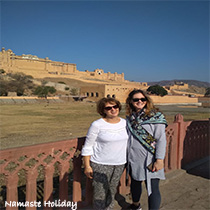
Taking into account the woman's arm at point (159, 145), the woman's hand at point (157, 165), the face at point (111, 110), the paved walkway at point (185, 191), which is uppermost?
the face at point (111, 110)

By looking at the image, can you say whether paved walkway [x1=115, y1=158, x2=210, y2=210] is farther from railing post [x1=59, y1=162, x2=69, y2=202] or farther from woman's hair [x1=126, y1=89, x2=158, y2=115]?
woman's hair [x1=126, y1=89, x2=158, y2=115]

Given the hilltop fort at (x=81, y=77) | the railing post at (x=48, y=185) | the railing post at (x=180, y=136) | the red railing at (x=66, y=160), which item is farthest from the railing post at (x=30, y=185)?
the hilltop fort at (x=81, y=77)

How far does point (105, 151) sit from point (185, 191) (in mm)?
2196

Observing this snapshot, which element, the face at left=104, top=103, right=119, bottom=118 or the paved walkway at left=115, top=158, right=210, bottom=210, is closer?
the face at left=104, top=103, right=119, bottom=118

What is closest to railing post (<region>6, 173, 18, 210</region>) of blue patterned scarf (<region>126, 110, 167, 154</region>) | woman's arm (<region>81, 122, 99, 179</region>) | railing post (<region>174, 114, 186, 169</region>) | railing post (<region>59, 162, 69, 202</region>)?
railing post (<region>59, 162, 69, 202</region>)

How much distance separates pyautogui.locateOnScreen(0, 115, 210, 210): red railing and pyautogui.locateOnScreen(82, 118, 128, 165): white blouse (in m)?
0.43

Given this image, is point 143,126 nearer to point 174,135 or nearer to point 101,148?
point 101,148

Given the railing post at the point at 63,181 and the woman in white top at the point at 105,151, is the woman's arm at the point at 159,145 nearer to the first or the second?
the woman in white top at the point at 105,151

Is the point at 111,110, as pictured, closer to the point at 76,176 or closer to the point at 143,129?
the point at 143,129

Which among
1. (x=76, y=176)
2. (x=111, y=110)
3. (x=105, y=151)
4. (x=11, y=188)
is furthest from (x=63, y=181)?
(x=111, y=110)

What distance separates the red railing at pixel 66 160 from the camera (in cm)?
212

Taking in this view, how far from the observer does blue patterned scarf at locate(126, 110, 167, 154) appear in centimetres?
244

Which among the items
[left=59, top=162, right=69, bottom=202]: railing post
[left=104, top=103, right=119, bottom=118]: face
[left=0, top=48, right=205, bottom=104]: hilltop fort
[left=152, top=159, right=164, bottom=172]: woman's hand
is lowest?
[left=59, top=162, right=69, bottom=202]: railing post

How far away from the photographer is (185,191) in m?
3.56
